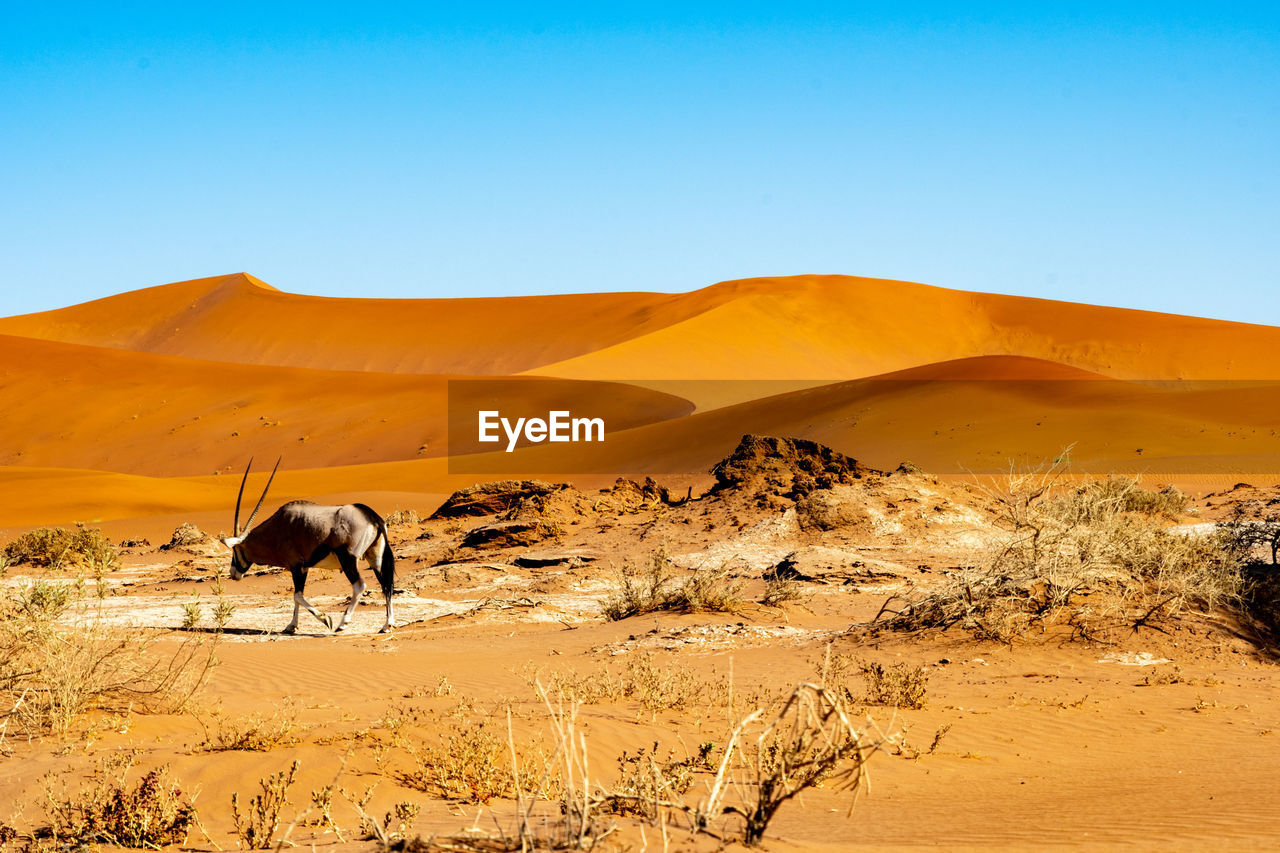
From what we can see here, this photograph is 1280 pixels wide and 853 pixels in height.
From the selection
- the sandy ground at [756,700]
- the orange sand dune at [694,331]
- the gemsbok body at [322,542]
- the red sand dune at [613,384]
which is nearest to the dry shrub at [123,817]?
the sandy ground at [756,700]

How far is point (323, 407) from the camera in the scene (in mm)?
58906

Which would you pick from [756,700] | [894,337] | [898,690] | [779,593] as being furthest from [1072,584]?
[894,337]

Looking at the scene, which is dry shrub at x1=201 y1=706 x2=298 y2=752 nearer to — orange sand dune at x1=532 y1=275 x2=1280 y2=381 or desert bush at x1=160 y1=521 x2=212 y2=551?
desert bush at x1=160 y1=521 x2=212 y2=551

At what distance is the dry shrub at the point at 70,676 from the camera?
7512 mm

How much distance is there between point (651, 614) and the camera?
575 inches

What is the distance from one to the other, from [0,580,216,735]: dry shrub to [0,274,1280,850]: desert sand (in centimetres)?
20

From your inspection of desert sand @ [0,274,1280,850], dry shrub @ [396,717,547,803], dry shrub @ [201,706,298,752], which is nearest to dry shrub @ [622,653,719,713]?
desert sand @ [0,274,1280,850]

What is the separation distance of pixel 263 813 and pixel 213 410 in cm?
5744

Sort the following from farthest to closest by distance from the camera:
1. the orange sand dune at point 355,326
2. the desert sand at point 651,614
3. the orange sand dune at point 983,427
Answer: the orange sand dune at point 355,326, the orange sand dune at point 983,427, the desert sand at point 651,614

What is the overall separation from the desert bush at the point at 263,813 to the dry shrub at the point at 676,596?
27.8 ft

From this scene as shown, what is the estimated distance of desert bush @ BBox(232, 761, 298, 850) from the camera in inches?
203

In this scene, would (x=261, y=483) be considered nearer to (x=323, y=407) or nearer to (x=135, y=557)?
(x=135, y=557)

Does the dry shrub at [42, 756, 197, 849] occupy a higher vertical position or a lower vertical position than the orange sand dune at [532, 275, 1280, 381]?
lower

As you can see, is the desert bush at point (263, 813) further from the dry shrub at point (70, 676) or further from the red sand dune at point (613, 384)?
the red sand dune at point (613, 384)
